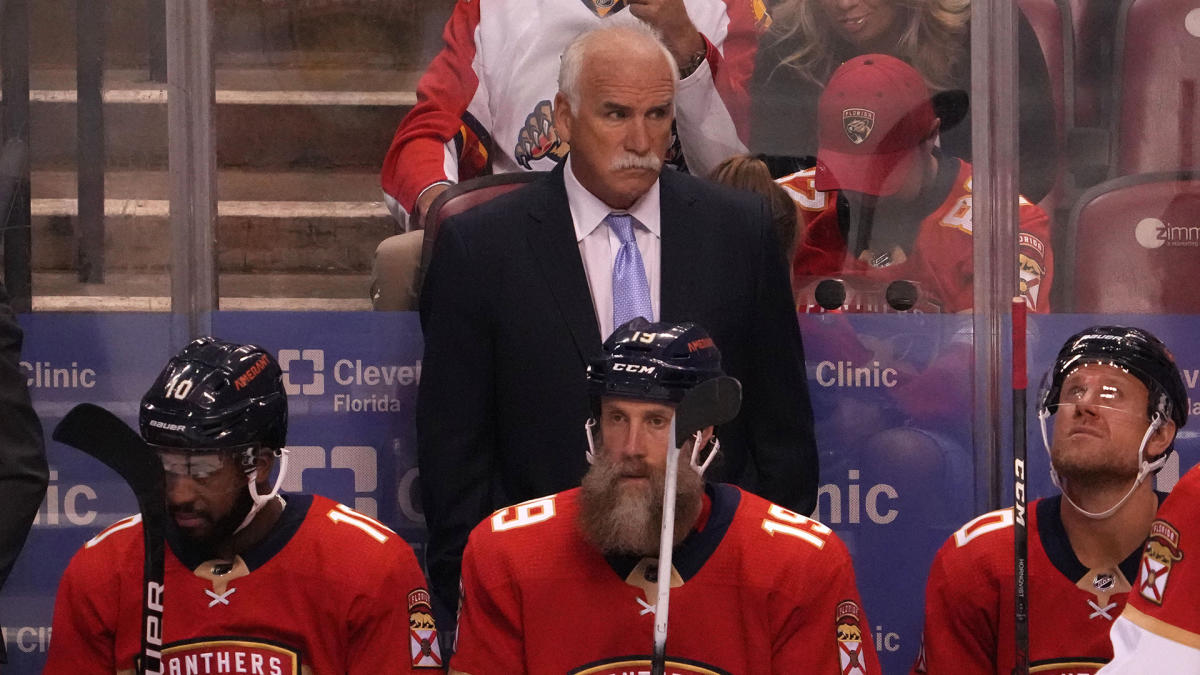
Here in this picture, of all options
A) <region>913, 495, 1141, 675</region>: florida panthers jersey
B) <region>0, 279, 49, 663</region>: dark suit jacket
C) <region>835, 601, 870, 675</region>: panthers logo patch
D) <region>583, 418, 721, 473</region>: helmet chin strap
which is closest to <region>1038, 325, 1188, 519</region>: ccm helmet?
<region>913, 495, 1141, 675</region>: florida panthers jersey

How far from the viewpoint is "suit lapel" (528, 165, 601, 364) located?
3299 mm

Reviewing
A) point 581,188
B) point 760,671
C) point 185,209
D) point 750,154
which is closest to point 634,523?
point 760,671

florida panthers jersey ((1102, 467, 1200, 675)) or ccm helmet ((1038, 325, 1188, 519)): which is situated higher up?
ccm helmet ((1038, 325, 1188, 519))

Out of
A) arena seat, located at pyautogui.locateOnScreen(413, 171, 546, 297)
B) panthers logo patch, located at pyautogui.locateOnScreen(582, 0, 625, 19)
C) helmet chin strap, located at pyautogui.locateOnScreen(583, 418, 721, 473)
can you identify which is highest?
panthers logo patch, located at pyautogui.locateOnScreen(582, 0, 625, 19)

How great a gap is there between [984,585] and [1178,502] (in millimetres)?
945

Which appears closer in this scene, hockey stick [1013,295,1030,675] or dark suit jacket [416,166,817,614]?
Answer: hockey stick [1013,295,1030,675]

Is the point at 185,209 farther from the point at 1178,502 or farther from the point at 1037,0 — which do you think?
the point at 1178,502

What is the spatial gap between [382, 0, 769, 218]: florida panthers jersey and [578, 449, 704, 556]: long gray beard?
1070 millimetres

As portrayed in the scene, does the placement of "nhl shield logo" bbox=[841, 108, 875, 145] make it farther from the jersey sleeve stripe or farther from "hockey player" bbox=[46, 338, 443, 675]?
the jersey sleeve stripe

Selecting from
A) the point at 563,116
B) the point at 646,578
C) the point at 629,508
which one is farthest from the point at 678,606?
the point at 563,116

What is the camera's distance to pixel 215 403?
290 centimetres

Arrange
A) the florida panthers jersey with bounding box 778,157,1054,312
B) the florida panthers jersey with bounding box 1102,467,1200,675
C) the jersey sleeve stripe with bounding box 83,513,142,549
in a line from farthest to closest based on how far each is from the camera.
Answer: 1. the florida panthers jersey with bounding box 778,157,1054,312
2. the jersey sleeve stripe with bounding box 83,513,142,549
3. the florida panthers jersey with bounding box 1102,467,1200,675

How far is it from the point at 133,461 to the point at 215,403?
55cm

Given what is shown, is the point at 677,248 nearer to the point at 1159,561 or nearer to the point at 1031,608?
the point at 1031,608
